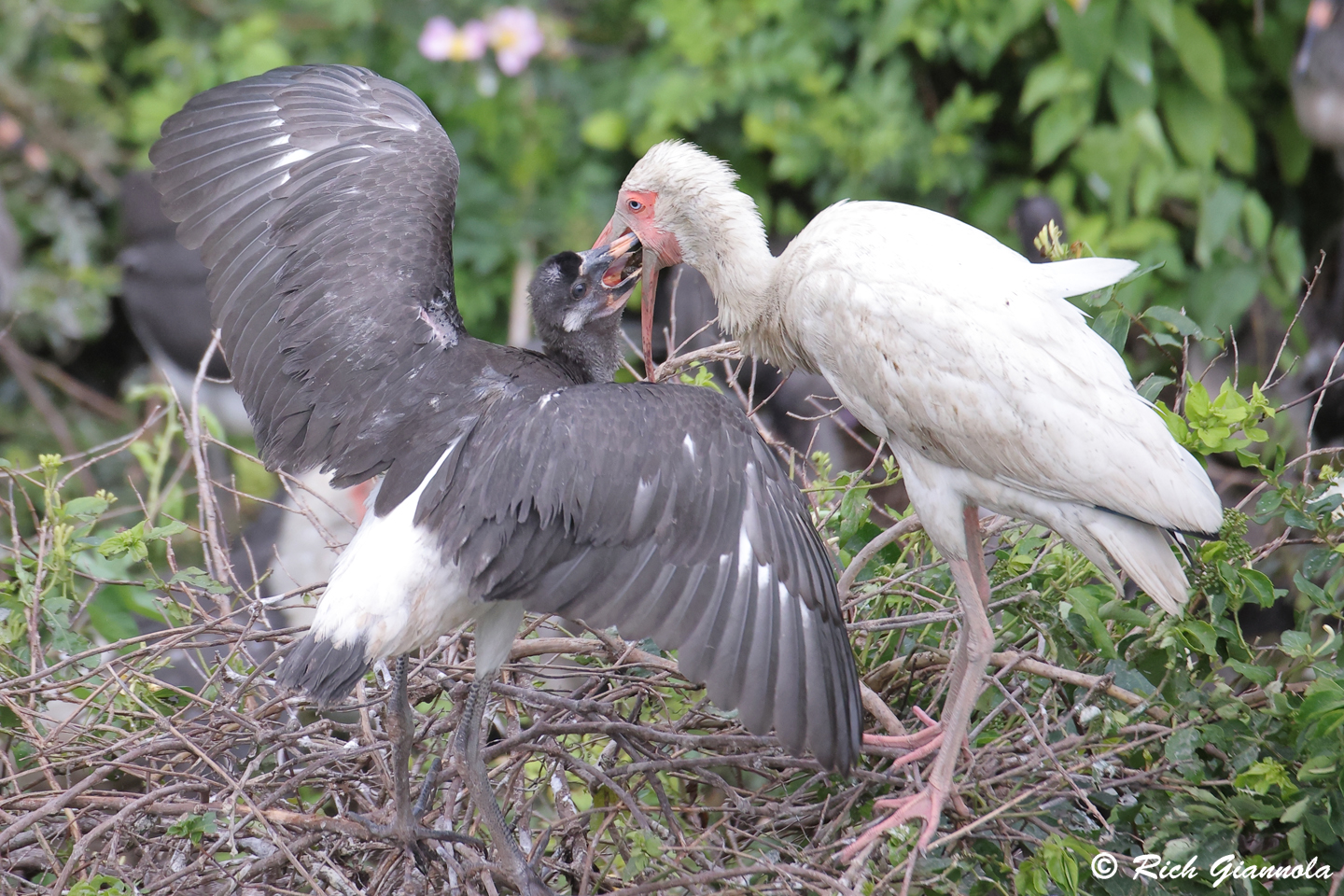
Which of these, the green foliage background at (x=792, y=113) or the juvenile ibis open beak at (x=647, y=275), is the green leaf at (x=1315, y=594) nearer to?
the juvenile ibis open beak at (x=647, y=275)

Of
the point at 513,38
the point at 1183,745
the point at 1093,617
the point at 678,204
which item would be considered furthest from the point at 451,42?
the point at 1183,745

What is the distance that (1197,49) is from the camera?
18.1 ft

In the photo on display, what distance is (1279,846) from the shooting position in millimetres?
2484

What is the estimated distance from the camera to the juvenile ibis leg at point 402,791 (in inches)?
102

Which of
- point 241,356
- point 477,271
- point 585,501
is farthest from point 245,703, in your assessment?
point 477,271

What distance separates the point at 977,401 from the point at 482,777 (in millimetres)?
1131

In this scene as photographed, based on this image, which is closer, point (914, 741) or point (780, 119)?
point (914, 741)

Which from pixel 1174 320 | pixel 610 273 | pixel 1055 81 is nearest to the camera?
pixel 1174 320

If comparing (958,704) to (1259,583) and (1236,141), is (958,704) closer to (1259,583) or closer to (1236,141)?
(1259,583)

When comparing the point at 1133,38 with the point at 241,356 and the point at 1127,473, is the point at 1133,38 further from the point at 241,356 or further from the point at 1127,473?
the point at 241,356

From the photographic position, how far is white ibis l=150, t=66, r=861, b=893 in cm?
230

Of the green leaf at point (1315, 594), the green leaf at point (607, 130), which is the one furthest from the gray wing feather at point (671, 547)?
the green leaf at point (607, 130)

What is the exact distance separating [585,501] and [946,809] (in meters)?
0.87

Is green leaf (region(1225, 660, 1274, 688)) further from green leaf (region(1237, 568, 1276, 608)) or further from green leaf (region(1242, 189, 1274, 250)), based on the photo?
green leaf (region(1242, 189, 1274, 250))
